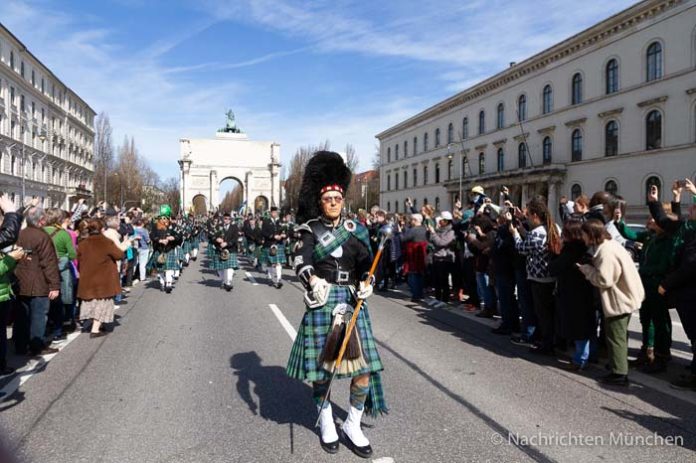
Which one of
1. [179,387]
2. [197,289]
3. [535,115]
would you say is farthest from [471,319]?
[535,115]

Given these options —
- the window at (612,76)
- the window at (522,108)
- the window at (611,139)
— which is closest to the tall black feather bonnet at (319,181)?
the window at (611,139)

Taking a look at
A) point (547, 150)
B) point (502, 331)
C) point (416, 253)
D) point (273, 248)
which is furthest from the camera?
Answer: point (547, 150)

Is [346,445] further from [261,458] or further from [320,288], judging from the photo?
[320,288]

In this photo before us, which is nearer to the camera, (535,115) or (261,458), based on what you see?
(261,458)

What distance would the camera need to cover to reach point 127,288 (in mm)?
13766

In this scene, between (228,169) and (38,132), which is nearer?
(38,132)

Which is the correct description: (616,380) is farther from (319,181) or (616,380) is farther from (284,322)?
(284,322)

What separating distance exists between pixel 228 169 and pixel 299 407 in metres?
67.1

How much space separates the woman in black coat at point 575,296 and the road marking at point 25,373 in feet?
19.8

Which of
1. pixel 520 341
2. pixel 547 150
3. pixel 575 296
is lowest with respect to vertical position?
pixel 520 341

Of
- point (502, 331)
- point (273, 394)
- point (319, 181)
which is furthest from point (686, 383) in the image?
point (319, 181)

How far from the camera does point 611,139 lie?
3934cm

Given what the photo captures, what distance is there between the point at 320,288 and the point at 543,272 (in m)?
3.99

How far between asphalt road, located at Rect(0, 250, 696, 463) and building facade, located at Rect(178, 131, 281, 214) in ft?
201
